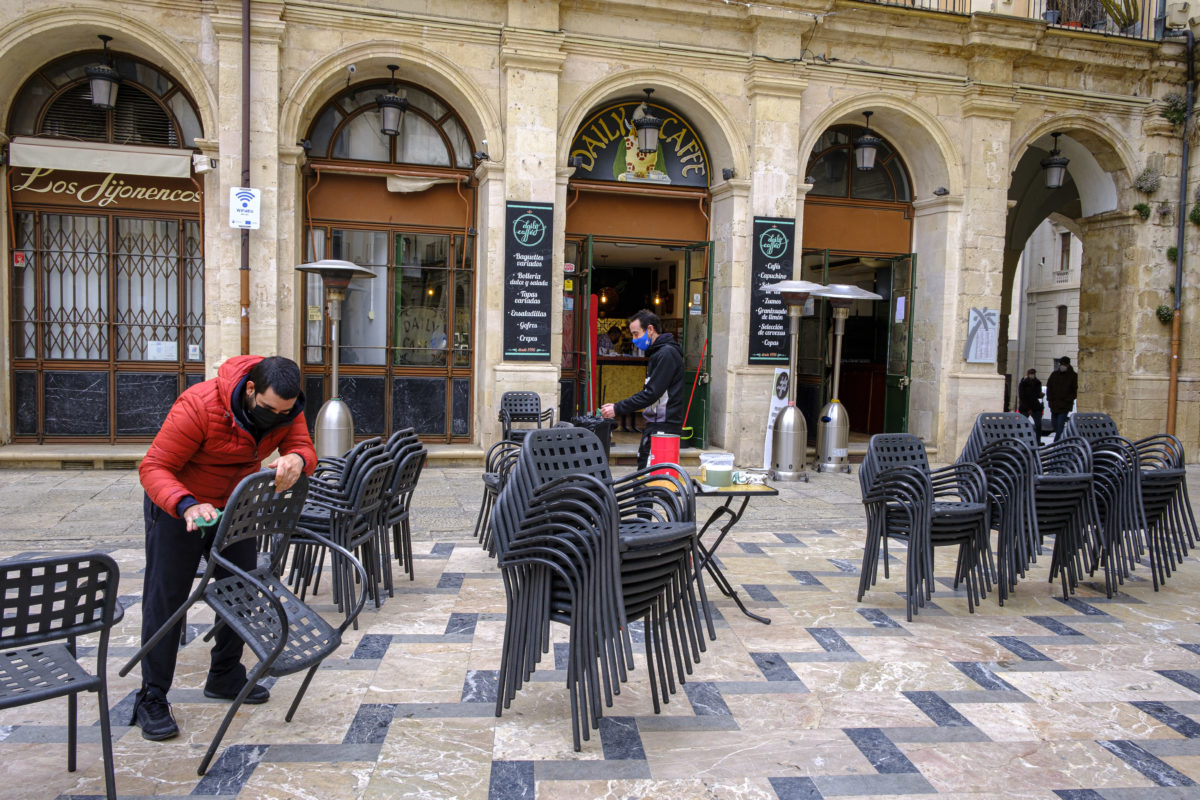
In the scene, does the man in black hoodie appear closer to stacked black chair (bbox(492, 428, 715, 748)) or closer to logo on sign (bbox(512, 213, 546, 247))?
stacked black chair (bbox(492, 428, 715, 748))

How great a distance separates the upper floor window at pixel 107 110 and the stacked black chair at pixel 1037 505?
28.4ft

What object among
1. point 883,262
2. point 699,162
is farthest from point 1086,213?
point 699,162

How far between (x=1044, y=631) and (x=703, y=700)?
228 cm

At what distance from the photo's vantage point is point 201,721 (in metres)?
3.42

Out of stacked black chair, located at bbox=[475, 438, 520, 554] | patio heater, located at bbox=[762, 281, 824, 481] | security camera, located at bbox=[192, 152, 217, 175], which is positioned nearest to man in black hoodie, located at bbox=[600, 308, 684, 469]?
stacked black chair, located at bbox=[475, 438, 520, 554]

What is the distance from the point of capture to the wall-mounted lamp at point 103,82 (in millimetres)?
9117


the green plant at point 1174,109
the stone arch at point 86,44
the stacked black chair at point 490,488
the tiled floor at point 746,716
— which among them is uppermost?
the green plant at point 1174,109

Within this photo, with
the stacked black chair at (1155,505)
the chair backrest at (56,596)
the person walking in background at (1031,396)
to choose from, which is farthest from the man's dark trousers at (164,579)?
the person walking in background at (1031,396)

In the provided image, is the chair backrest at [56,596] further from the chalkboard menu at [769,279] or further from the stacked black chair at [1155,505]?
the chalkboard menu at [769,279]

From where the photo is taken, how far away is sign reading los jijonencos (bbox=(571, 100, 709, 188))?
10789 millimetres

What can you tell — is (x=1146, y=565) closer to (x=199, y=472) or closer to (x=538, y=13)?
(x=199, y=472)

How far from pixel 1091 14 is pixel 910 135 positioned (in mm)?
3706

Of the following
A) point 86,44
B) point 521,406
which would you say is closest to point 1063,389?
point 521,406

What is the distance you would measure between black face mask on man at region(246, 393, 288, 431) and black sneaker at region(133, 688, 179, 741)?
3.50 feet
